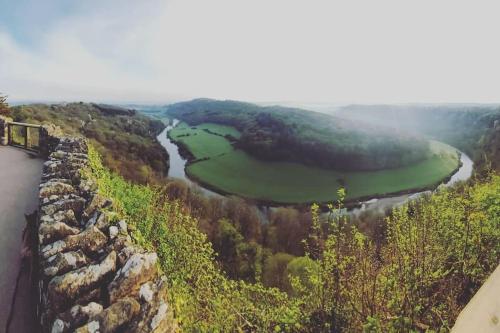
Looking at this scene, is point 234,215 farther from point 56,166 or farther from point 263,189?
point 56,166

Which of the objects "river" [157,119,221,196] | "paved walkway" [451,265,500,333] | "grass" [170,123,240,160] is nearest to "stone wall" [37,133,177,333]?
"paved walkway" [451,265,500,333]

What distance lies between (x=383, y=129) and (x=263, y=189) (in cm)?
7693

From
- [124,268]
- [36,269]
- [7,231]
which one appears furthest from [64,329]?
[7,231]

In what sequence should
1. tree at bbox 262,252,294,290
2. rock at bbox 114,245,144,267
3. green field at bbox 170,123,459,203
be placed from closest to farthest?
1. rock at bbox 114,245,144,267
2. tree at bbox 262,252,294,290
3. green field at bbox 170,123,459,203

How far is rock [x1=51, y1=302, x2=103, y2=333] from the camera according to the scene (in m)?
3.37

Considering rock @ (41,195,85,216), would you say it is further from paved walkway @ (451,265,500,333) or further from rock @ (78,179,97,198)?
paved walkway @ (451,265,500,333)

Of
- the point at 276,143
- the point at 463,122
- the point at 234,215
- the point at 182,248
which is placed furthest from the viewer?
the point at 463,122

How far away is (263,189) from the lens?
103 metres

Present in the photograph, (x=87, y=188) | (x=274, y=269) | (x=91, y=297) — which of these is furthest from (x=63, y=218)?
(x=274, y=269)

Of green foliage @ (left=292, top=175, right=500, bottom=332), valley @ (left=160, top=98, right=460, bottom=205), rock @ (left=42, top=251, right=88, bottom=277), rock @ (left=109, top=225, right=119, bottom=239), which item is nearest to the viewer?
rock @ (left=42, top=251, right=88, bottom=277)

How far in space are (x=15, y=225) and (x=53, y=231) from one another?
10.0 ft

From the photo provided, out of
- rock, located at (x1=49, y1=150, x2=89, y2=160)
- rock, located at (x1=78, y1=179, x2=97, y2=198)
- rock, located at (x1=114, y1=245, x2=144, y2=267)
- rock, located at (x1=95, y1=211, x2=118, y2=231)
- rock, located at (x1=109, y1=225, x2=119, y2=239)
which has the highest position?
rock, located at (x1=49, y1=150, x2=89, y2=160)

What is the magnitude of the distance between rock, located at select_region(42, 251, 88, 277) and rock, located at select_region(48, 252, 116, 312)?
24cm

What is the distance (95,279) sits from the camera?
3.96m
